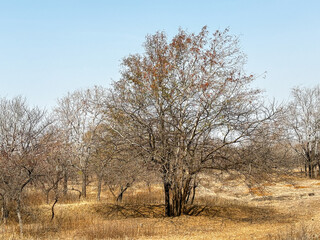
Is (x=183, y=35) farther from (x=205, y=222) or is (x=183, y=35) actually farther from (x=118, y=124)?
(x=205, y=222)

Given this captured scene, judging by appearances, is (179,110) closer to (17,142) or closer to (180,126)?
(180,126)

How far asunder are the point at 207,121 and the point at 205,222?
418 cm

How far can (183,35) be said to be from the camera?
14281mm

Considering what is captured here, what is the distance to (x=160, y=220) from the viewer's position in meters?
13.8

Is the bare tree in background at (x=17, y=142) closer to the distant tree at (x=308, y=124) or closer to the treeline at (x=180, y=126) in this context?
the treeline at (x=180, y=126)

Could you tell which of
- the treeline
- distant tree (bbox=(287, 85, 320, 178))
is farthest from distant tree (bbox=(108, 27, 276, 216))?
distant tree (bbox=(287, 85, 320, 178))

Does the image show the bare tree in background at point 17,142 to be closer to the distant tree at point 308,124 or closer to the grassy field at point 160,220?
the grassy field at point 160,220

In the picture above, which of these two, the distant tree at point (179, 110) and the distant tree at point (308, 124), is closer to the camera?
the distant tree at point (179, 110)

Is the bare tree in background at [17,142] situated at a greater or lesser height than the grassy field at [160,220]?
greater

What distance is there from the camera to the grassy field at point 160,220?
36.4 ft

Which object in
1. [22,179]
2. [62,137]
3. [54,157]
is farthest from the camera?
[62,137]

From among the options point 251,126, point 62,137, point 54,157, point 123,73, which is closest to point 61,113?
point 62,137

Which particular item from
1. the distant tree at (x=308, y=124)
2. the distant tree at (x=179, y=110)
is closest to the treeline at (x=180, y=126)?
the distant tree at (x=179, y=110)

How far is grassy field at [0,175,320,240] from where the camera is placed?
11102mm
